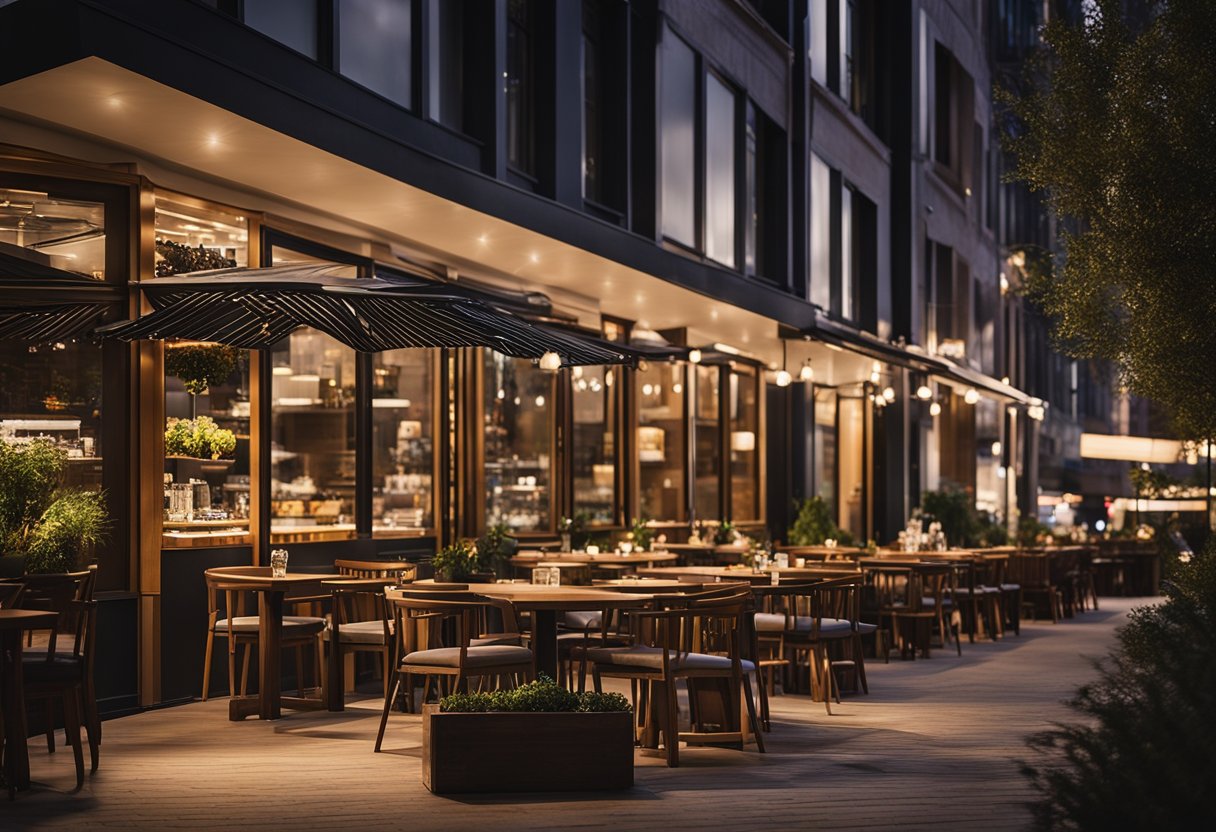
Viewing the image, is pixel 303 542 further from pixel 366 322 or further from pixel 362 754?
pixel 362 754

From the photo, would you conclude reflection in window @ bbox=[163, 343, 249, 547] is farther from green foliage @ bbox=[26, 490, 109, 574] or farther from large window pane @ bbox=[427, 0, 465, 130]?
large window pane @ bbox=[427, 0, 465, 130]

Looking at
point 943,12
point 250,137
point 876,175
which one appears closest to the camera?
point 250,137

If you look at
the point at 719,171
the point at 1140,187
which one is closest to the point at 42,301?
the point at 1140,187

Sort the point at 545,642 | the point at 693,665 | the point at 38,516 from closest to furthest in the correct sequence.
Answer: the point at 693,665, the point at 545,642, the point at 38,516

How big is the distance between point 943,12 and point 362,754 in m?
25.6

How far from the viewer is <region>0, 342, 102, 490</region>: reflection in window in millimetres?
10102

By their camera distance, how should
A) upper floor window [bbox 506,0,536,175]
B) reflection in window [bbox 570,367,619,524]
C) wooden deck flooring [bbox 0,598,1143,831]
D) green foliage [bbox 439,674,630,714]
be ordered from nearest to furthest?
wooden deck flooring [bbox 0,598,1143,831] < green foliage [bbox 439,674,630,714] < upper floor window [bbox 506,0,536,175] < reflection in window [bbox 570,367,619,524]

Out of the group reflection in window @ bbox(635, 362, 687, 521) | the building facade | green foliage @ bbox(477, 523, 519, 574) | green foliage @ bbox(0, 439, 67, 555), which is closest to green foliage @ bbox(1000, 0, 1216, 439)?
the building facade

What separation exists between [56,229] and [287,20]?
2.20 m

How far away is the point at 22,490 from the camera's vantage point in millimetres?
9422

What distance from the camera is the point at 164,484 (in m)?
10.9

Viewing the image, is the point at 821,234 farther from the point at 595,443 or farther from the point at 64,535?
the point at 64,535

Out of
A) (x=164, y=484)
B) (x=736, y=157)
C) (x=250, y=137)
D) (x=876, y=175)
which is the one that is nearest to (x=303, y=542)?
(x=164, y=484)

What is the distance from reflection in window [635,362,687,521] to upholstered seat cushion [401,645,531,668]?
980 cm
